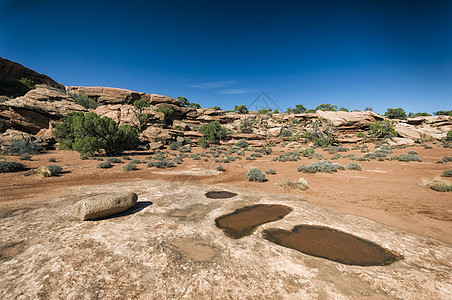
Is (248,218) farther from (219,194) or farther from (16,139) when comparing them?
(16,139)

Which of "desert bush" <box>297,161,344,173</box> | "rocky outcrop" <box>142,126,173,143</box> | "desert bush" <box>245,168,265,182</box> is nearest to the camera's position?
"desert bush" <box>245,168,265,182</box>

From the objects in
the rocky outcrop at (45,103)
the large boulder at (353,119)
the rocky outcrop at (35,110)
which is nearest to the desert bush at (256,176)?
the rocky outcrop at (35,110)

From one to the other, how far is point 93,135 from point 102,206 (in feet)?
60.8

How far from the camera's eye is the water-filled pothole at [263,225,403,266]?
354 centimetres

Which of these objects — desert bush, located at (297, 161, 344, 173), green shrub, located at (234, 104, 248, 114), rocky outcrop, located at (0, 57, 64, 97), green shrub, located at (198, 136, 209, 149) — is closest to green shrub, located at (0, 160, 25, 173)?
desert bush, located at (297, 161, 344, 173)

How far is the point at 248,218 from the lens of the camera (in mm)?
5379

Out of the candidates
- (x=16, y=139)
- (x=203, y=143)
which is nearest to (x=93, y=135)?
(x=16, y=139)

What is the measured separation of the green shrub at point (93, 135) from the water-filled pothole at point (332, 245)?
65.3ft

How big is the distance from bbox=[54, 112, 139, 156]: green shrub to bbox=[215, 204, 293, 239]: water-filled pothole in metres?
18.1

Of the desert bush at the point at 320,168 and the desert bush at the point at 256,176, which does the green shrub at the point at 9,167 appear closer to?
the desert bush at the point at 256,176

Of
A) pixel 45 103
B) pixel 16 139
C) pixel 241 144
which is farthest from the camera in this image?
pixel 241 144

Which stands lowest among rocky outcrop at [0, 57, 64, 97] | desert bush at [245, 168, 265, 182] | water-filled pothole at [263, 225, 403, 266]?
water-filled pothole at [263, 225, 403, 266]

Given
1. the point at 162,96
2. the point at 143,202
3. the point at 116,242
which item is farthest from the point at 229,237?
the point at 162,96

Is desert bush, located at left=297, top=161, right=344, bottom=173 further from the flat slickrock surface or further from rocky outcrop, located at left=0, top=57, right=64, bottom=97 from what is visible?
rocky outcrop, located at left=0, top=57, right=64, bottom=97
